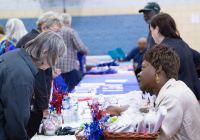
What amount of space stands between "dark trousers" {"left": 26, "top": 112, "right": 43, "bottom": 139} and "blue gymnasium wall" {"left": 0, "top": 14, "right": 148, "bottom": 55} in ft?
17.1

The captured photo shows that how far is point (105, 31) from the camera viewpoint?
745 cm

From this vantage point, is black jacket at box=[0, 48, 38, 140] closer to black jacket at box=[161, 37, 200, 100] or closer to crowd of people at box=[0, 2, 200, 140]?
crowd of people at box=[0, 2, 200, 140]

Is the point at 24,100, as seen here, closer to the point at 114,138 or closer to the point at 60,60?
the point at 114,138

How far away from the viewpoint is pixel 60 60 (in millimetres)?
3906

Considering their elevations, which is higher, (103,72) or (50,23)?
(50,23)

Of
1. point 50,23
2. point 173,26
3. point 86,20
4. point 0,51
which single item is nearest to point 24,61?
point 50,23

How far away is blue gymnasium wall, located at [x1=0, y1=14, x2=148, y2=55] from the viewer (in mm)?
7320

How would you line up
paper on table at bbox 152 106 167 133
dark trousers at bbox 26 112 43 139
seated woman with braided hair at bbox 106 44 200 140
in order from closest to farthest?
paper on table at bbox 152 106 167 133 → seated woman with braided hair at bbox 106 44 200 140 → dark trousers at bbox 26 112 43 139

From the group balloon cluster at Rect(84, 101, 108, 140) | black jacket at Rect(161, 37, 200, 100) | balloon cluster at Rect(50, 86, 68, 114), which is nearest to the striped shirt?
black jacket at Rect(161, 37, 200, 100)

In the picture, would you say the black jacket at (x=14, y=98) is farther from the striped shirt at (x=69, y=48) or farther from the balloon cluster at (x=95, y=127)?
the striped shirt at (x=69, y=48)

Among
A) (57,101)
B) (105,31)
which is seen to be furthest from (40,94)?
(105,31)

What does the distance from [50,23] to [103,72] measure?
201 cm

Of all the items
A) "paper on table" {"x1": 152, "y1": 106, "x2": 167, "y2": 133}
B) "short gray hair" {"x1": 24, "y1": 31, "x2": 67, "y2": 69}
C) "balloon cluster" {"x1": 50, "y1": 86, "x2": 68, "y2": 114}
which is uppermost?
"short gray hair" {"x1": 24, "y1": 31, "x2": 67, "y2": 69}

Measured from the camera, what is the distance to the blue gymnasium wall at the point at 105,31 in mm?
7320
